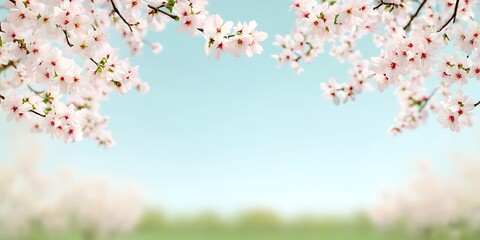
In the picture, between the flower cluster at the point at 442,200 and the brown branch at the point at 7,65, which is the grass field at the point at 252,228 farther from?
the brown branch at the point at 7,65

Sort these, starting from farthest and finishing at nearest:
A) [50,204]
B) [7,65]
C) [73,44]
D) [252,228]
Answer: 1. [252,228]
2. [50,204]
3. [7,65]
4. [73,44]

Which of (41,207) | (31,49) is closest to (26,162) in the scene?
(41,207)

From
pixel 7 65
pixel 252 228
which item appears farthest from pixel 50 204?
pixel 252 228

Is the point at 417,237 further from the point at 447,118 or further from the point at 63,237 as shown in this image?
the point at 447,118

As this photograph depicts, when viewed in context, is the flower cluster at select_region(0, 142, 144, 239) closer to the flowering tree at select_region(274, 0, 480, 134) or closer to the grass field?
the grass field

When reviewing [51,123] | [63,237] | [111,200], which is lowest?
[51,123]

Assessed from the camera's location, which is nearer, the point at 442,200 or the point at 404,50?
the point at 404,50

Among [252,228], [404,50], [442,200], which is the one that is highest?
[252,228]

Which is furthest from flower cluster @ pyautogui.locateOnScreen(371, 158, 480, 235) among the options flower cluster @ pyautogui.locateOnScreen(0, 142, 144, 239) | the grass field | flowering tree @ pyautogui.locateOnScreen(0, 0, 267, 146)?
flowering tree @ pyautogui.locateOnScreen(0, 0, 267, 146)

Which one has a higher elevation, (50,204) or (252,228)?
(252,228)

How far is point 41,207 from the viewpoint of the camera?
58.9ft

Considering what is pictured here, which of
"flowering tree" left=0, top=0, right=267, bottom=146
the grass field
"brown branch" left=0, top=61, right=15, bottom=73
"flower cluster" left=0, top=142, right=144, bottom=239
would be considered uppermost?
the grass field

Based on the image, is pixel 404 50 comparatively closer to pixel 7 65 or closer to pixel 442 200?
pixel 7 65

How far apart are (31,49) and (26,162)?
51.7 ft
